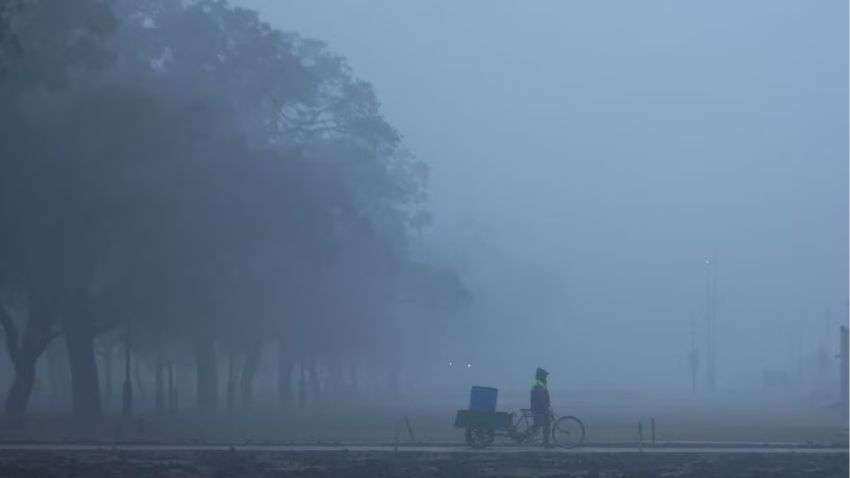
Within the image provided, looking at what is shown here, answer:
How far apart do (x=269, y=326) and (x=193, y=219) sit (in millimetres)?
13365

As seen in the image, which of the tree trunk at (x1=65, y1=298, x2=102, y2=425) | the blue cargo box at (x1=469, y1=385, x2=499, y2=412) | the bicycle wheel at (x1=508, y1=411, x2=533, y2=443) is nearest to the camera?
the bicycle wheel at (x1=508, y1=411, x2=533, y2=443)

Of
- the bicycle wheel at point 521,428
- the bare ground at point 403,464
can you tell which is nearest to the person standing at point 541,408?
the bicycle wheel at point 521,428

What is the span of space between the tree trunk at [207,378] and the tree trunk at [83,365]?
29.9 feet

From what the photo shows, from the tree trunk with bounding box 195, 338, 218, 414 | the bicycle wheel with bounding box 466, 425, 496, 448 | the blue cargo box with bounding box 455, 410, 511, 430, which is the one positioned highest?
the tree trunk with bounding box 195, 338, 218, 414

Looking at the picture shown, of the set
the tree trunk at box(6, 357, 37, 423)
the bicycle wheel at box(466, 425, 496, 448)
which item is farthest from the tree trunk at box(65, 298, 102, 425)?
the bicycle wheel at box(466, 425, 496, 448)

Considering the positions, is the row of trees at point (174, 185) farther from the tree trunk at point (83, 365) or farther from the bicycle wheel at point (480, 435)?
the bicycle wheel at point (480, 435)

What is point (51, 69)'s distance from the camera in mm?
42562

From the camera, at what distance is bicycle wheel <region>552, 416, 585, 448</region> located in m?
39.8

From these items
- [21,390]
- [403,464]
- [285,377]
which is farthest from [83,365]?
[285,377]

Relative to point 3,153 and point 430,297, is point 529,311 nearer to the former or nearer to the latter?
point 430,297

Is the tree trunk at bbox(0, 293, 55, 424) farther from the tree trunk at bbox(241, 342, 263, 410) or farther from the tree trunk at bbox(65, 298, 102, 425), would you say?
the tree trunk at bbox(241, 342, 263, 410)

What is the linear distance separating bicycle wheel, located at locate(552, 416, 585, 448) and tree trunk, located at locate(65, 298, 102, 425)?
15.0m

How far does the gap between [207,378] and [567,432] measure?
24437 millimetres

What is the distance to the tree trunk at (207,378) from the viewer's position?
195 feet
